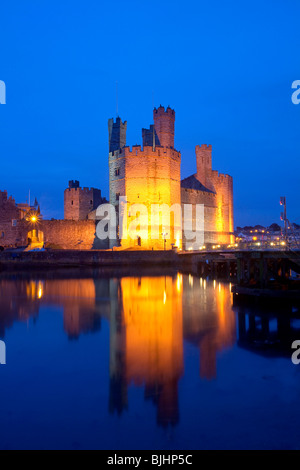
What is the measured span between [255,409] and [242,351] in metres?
2.27

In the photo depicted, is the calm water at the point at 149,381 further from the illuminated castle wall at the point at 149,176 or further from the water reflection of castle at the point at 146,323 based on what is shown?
the illuminated castle wall at the point at 149,176

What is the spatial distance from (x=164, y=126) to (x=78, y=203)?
37.3ft

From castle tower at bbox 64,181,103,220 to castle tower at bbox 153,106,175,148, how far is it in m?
9.49

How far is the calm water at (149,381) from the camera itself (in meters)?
3.33

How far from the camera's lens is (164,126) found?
32.3 metres

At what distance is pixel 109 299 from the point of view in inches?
478

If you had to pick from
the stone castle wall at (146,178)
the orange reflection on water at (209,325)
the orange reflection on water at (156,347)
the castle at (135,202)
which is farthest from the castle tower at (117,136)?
the orange reflection on water at (156,347)

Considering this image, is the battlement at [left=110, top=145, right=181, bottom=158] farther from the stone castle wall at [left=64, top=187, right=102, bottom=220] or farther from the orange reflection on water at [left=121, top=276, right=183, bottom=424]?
the orange reflection on water at [left=121, top=276, right=183, bottom=424]

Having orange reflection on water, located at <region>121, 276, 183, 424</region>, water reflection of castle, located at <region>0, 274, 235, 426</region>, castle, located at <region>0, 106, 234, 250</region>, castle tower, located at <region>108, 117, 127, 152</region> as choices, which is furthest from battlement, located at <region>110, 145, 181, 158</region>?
orange reflection on water, located at <region>121, 276, 183, 424</region>
